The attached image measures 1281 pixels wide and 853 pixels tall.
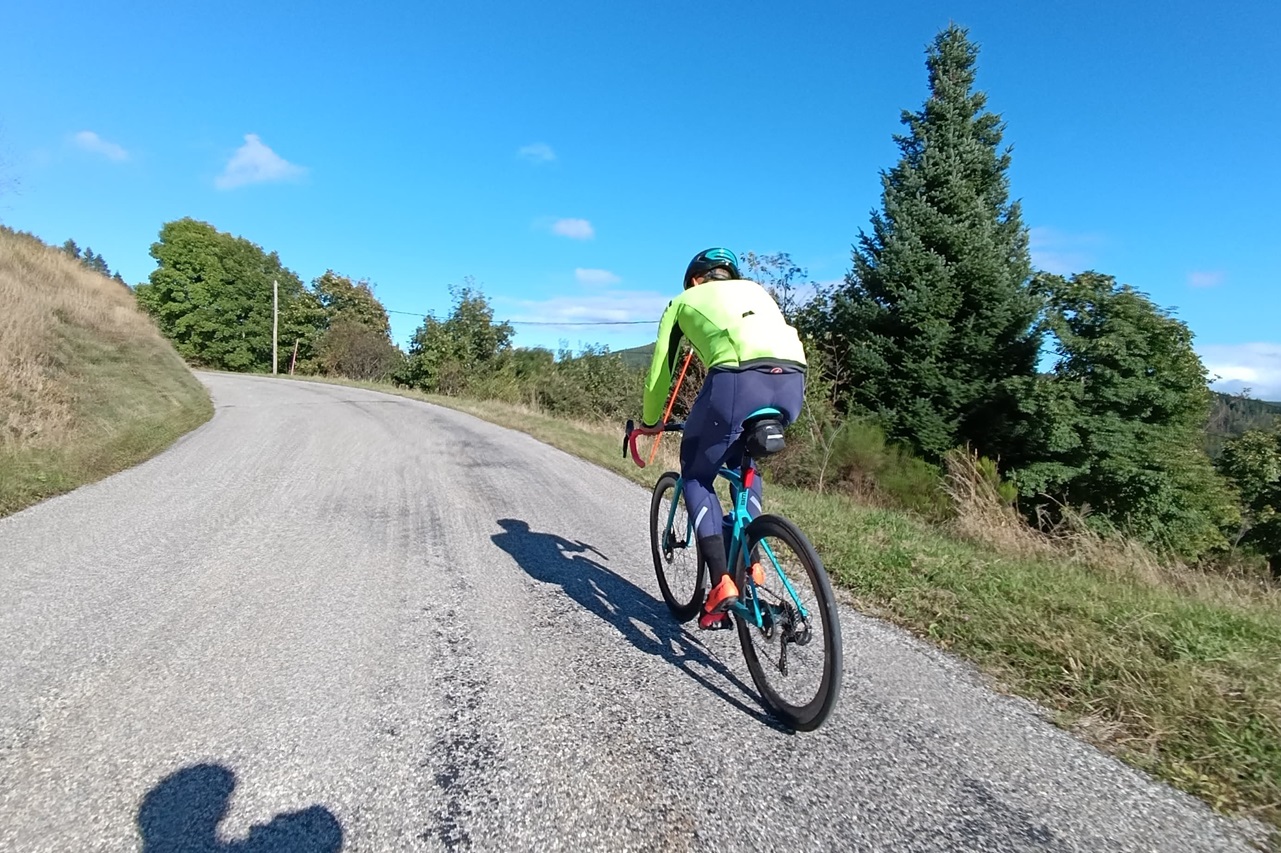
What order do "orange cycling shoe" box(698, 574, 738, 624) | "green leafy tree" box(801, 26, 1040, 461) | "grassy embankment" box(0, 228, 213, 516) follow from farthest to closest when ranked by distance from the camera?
"green leafy tree" box(801, 26, 1040, 461) → "grassy embankment" box(0, 228, 213, 516) → "orange cycling shoe" box(698, 574, 738, 624)

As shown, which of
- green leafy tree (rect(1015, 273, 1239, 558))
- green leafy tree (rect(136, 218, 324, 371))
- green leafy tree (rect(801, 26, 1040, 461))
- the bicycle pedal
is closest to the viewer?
the bicycle pedal

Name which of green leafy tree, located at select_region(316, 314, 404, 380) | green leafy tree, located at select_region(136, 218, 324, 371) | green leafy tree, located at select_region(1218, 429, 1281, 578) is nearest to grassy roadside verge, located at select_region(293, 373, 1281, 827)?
green leafy tree, located at select_region(1218, 429, 1281, 578)

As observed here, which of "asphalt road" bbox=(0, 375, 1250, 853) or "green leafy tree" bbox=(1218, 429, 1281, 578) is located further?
"green leafy tree" bbox=(1218, 429, 1281, 578)

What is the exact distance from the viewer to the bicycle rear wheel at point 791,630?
2.40 meters

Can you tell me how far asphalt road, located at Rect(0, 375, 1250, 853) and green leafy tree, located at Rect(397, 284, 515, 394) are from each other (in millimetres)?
27899

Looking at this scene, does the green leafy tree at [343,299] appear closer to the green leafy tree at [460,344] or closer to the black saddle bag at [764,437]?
the green leafy tree at [460,344]

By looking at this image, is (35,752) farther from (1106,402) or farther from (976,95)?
(976,95)

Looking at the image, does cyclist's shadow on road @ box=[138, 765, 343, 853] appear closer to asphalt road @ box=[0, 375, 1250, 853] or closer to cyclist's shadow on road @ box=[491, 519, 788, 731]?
asphalt road @ box=[0, 375, 1250, 853]

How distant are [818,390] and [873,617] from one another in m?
17.4

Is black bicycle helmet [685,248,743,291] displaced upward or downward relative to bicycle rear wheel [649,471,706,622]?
upward

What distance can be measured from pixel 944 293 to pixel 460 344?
22703 millimetres

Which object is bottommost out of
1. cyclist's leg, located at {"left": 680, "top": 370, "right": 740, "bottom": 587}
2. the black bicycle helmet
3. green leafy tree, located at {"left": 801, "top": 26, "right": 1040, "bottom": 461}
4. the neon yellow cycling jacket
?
cyclist's leg, located at {"left": 680, "top": 370, "right": 740, "bottom": 587}

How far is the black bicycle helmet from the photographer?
3.20 metres

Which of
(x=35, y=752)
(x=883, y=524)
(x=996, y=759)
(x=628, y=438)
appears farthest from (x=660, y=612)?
(x=883, y=524)
